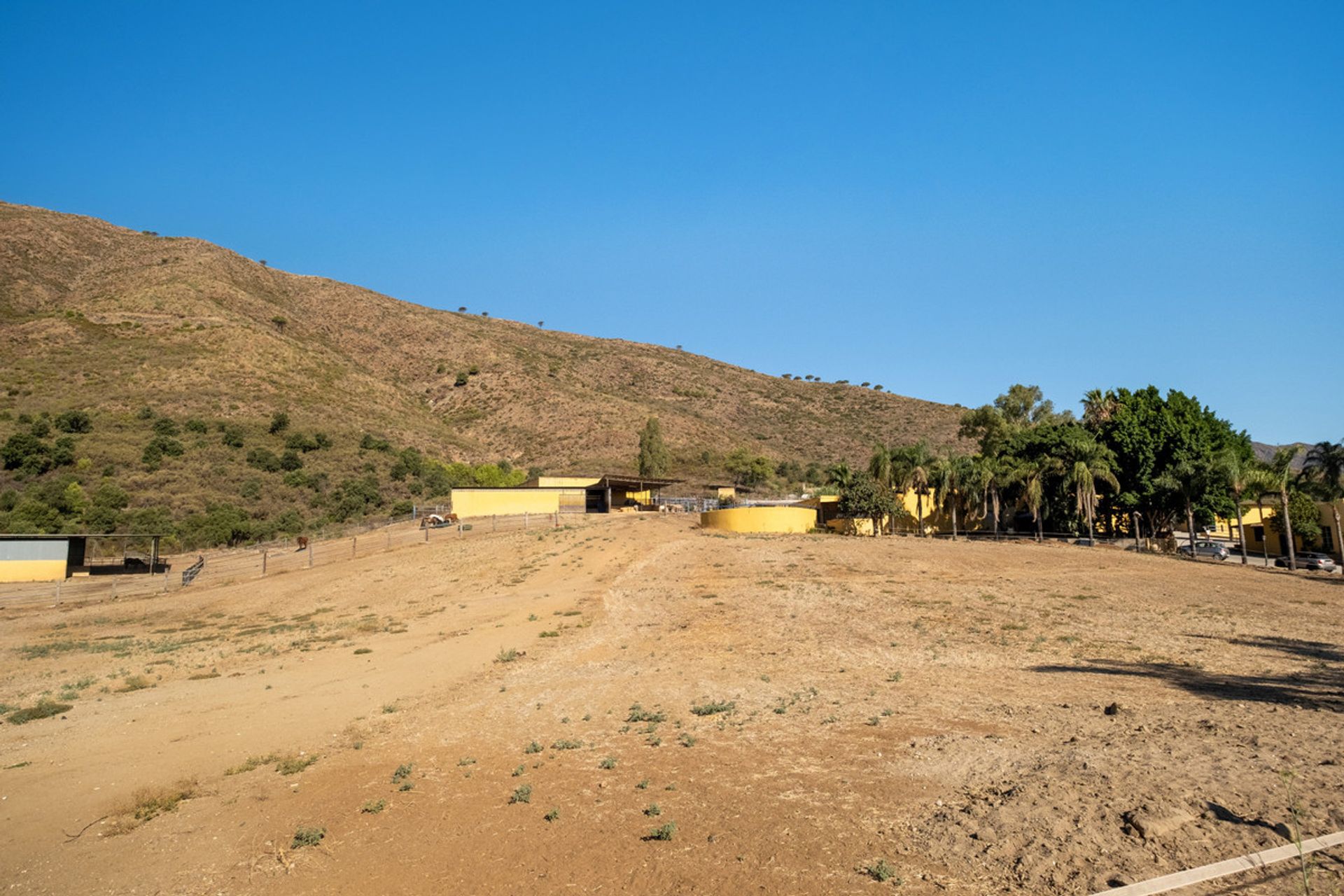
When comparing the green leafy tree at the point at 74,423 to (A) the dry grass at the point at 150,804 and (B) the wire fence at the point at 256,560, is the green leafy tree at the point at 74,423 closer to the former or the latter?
(B) the wire fence at the point at 256,560

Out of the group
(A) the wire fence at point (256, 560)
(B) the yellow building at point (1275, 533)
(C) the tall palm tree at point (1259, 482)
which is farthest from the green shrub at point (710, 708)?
(B) the yellow building at point (1275, 533)

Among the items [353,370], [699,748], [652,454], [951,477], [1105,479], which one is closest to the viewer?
[699,748]

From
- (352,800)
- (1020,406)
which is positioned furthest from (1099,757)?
(1020,406)

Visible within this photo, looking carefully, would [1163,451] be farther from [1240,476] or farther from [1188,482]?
[1240,476]

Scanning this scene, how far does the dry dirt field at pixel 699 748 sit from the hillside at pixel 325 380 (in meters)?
43.6

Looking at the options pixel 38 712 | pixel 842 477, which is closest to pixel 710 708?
pixel 38 712

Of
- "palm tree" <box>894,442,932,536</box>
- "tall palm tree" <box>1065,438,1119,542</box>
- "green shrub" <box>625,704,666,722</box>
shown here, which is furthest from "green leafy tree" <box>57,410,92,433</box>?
"tall palm tree" <box>1065,438,1119,542</box>

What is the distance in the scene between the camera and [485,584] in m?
30.5

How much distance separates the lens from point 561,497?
5503 centimetres

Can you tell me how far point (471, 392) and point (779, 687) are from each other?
85751 mm

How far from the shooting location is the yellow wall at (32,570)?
37531 mm

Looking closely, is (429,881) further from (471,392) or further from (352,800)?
(471,392)

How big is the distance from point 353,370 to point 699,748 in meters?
88.2

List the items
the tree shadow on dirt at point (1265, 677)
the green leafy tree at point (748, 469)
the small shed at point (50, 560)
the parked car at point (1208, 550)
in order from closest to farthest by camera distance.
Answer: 1. the tree shadow on dirt at point (1265, 677)
2. the small shed at point (50, 560)
3. the parked car at point (1208, 550)
4. the green leafy tree at point (748, 469)
